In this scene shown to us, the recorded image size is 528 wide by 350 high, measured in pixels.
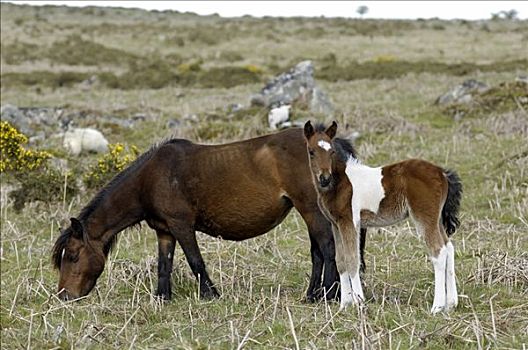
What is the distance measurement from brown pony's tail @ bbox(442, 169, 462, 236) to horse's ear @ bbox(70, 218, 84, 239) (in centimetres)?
377

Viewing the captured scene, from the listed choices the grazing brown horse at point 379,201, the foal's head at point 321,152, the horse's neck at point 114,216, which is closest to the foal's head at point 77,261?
the horse's neck at point 114,216

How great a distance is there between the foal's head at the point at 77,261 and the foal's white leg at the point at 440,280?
3.57 metres

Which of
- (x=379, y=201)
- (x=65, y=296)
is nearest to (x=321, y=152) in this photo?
(x=379, y=201)

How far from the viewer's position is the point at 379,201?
701 centimetres

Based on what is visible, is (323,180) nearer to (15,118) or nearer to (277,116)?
(277,116)

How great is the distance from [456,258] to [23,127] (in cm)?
1455

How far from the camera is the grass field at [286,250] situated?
247 inches

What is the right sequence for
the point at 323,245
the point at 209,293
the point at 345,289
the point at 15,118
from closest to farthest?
the point at 345,289 < the point at 323,245 < the point at 209,293 < the point at 15,118

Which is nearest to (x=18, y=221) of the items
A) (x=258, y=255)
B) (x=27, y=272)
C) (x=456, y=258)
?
(x=27, y=272)

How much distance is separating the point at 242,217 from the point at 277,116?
448 inches

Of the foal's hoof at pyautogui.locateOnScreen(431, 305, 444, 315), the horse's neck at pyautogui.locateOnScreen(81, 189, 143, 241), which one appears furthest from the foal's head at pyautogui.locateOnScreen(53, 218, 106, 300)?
the foal's hoof at pyautogui.locateOnScreen(431, 305, 444, 315)

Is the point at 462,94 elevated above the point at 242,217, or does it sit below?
below

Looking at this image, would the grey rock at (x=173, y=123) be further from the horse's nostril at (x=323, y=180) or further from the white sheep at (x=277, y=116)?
the horse's nostril at (x=323, y=180)

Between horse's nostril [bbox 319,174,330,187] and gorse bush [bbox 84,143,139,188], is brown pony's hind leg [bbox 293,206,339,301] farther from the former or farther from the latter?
gorse bush [bbox 84,143,139,188]
